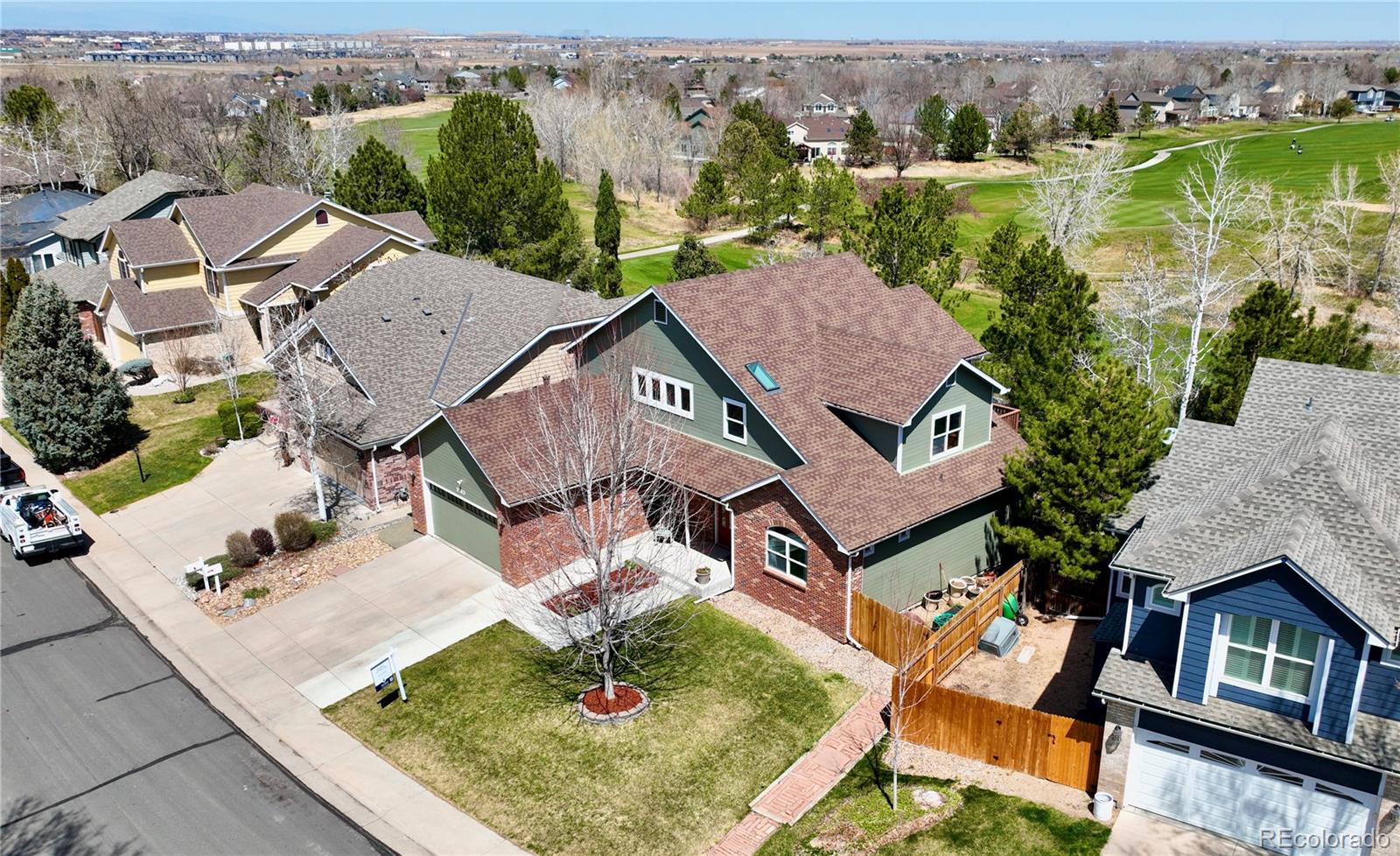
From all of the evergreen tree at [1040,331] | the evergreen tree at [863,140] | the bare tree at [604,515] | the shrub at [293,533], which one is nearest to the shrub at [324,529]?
the shrub at [293,533]

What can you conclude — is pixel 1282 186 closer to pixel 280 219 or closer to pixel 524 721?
pixel 280 219

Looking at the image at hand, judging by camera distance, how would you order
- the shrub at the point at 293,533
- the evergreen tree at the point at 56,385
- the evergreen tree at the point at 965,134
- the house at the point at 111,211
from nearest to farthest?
1. the shrub at the point at 293,533
2. the evergreen tree at the point at 56,385
3. the house at the point at 111,211
4. the evergreen tree at the point at 965,134

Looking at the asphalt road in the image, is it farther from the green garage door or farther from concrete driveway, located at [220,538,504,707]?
the green garage door

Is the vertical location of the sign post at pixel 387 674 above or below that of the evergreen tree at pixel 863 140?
below

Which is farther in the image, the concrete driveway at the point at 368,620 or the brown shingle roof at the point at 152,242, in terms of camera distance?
the brown shingle roof at the point at 152,242

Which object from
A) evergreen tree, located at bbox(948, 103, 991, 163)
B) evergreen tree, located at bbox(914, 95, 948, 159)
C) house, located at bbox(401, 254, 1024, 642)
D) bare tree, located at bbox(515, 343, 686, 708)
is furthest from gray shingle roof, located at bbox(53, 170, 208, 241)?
evergreen tree, located at bbox(948, 103, 991, 163)

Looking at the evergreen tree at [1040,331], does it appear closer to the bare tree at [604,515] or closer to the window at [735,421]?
the window at [735,421]
